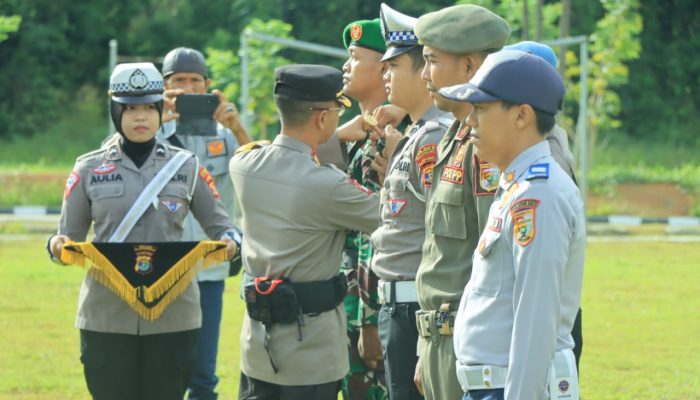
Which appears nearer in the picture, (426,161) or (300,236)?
(426,161)

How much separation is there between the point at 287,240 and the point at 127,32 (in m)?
40.0

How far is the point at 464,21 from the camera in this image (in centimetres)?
455

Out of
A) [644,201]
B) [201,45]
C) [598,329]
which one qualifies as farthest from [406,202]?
[201,45]

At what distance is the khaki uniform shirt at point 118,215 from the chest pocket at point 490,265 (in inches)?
89.0

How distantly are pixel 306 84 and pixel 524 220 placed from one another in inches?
69.2

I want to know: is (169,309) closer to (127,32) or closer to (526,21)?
(526,21)

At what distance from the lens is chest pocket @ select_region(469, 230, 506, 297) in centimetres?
374

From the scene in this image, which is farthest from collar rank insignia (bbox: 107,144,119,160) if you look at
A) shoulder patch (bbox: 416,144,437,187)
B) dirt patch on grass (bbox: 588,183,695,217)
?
dirt patch on grass (bbox: 588,183,695,217)

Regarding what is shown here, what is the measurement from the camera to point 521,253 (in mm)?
3617

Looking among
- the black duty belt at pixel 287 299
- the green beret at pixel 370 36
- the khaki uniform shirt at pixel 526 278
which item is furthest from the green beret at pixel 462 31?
the green beret at pixel 370 36

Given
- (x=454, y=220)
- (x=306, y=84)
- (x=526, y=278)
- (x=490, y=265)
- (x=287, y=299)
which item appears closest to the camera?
(x=526, y=278)

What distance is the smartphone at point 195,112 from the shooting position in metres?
7.16

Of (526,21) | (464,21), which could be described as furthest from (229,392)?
(526,21)

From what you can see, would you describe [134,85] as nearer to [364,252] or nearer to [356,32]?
[356,32]
